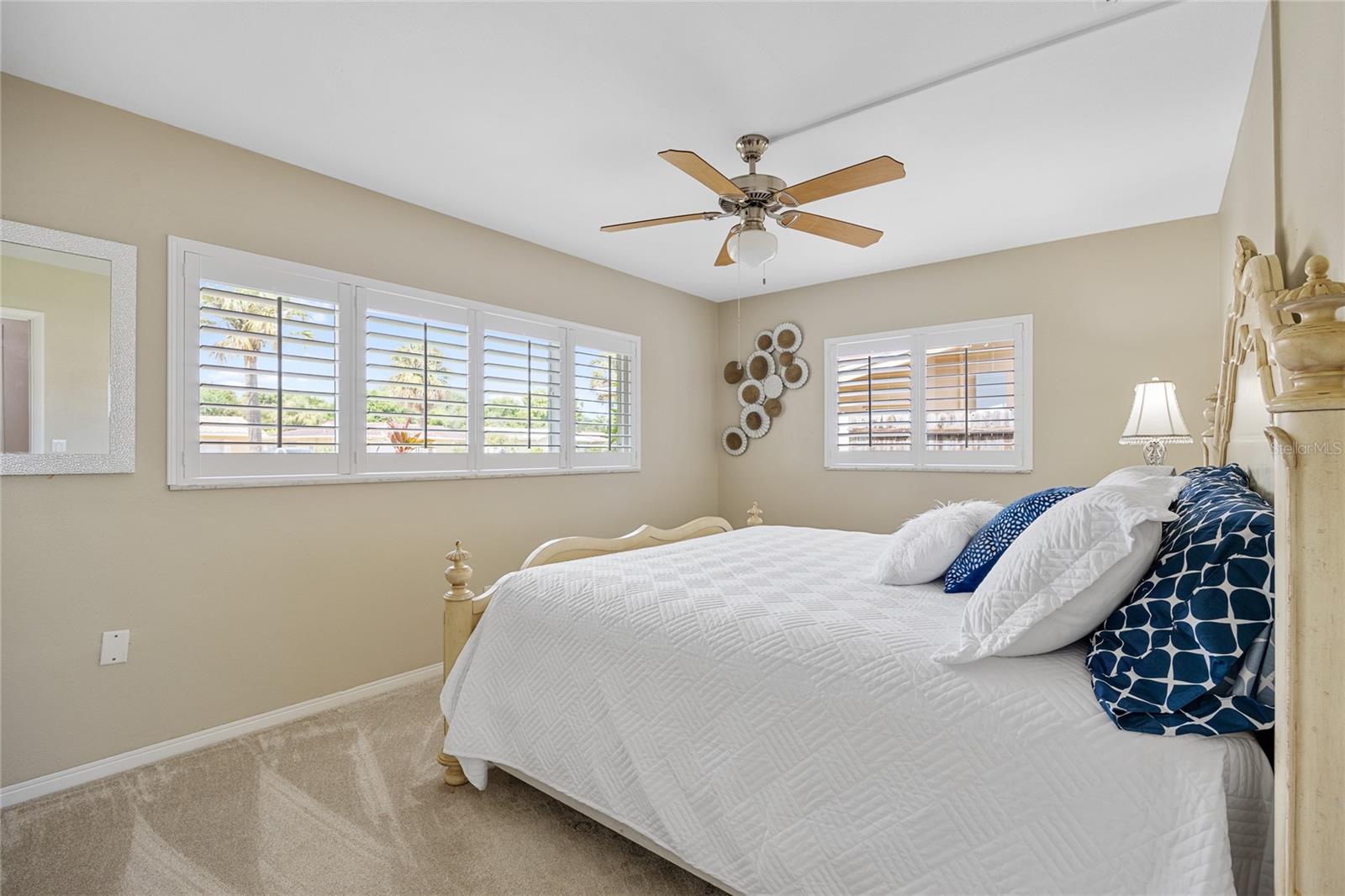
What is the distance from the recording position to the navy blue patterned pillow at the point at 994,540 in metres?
1.96

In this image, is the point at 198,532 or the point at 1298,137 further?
the point at 198,532

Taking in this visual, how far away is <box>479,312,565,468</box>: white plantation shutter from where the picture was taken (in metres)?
3.67

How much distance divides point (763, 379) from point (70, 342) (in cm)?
399

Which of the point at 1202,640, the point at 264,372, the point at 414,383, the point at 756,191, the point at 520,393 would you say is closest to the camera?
the point at 1202,640

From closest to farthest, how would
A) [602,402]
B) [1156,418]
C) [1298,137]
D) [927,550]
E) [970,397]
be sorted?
[1298,137] → [927,550] → [1156,418] → [970,397] → [602,402]

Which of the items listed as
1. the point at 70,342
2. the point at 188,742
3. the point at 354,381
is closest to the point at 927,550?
the point at 354,381

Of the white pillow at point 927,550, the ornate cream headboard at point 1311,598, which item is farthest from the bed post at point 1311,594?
the white pillow at point 927,550

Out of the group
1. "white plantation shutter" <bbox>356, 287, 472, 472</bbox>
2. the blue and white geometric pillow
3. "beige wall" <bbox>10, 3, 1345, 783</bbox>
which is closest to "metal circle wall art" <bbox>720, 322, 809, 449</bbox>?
"beige wall" <bbox>10, 3, 1345, 783</bbox>

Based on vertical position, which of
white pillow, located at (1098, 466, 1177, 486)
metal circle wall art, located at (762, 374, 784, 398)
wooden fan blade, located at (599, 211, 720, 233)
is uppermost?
wooden fan blade, located at (599, 211, 720, 233)

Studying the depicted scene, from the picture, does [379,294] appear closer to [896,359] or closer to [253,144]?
[253,144]

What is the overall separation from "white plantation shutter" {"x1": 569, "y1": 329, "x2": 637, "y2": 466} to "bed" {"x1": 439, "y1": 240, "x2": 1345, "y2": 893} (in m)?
2.00

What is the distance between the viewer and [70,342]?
2312mm

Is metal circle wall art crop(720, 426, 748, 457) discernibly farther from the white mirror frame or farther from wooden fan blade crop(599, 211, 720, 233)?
the white mirror frame

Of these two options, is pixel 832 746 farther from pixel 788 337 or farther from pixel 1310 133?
pixel 788 337
